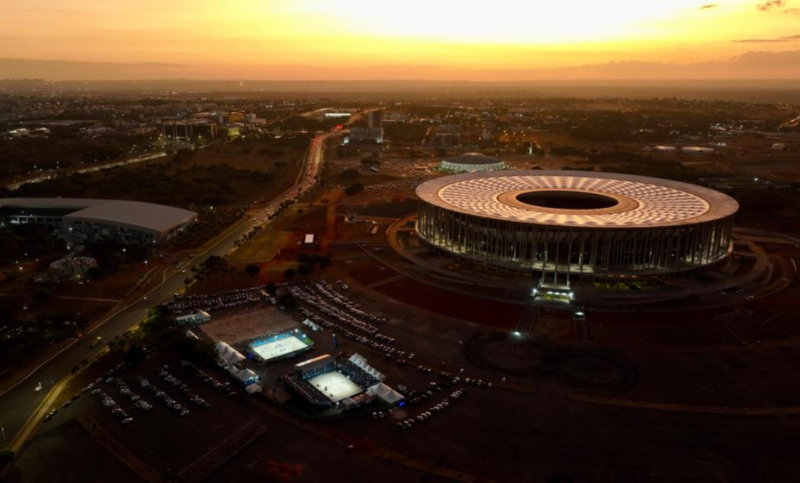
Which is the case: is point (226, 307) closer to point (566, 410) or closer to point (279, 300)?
point (279, 300)

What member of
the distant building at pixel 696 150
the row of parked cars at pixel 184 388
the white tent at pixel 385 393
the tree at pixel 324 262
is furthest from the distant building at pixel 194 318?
the distant building at pixel 696 150

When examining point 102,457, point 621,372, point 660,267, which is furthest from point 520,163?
point 102,457

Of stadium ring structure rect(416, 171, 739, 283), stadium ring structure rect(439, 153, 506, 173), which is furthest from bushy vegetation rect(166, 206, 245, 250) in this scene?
stadium ring structure rect(439, 153, 506, 173)

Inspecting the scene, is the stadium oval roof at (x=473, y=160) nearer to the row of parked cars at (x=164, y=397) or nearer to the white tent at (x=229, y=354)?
the white tent at (x=229, y=354)

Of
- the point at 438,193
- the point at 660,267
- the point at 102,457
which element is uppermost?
the point at 438,193

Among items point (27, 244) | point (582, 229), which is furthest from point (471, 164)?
point (27, 244)

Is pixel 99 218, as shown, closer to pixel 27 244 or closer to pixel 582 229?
pixel 27 244
